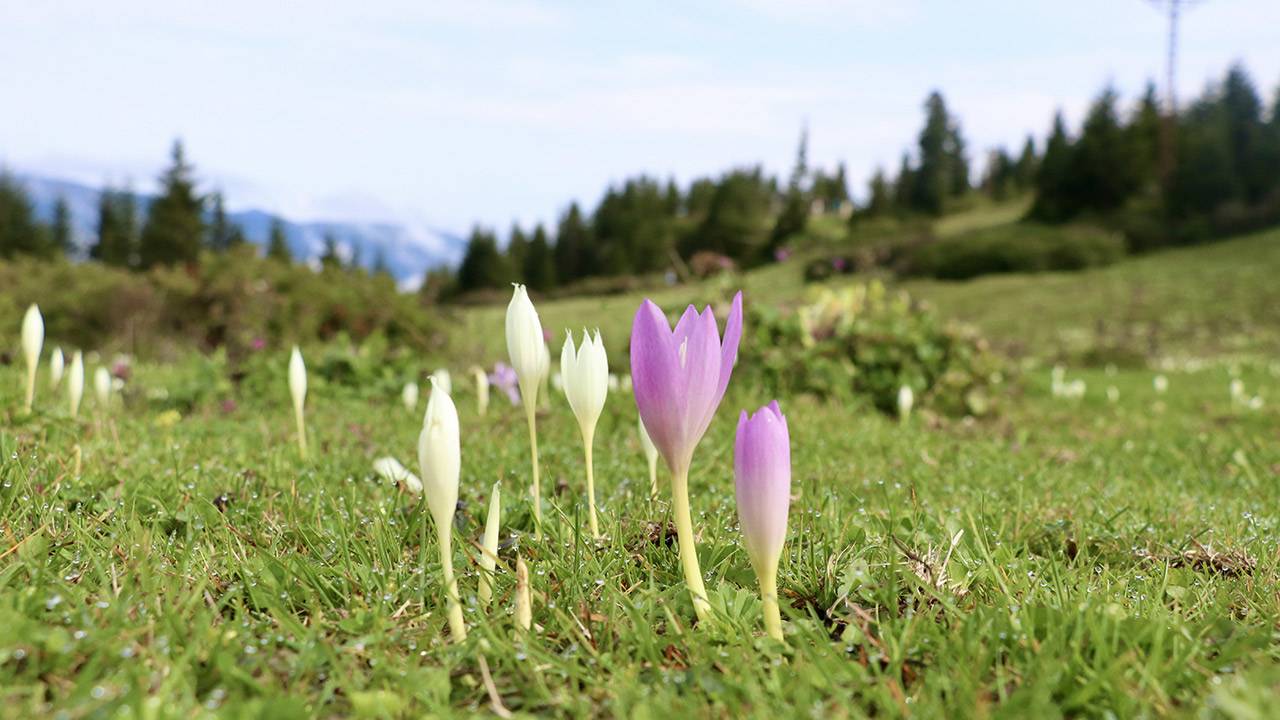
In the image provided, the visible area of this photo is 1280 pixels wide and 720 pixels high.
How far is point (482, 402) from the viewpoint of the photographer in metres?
5.09

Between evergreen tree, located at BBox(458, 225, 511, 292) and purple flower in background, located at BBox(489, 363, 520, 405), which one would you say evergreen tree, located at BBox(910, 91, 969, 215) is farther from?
purple flower in background, located at BBox(489, 363, 520, 405)

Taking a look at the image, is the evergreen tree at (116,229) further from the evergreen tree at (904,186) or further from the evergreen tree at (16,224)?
the evergreen tree at (904,186)

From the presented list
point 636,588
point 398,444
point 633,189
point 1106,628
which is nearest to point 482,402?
point 398,444

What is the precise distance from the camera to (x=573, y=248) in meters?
78.0

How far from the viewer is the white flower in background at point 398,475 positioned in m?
2.61

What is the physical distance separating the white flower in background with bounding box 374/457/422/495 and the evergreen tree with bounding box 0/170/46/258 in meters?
72.6

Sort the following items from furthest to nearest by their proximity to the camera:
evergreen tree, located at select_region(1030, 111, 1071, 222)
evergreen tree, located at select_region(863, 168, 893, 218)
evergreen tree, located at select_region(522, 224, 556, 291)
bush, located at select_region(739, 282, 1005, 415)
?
1. evergreen tree, located at select_region(522, 224, 556, 291)
2. evergreen tree, located at select_region(863, 168, 893, 218)
3. evergreen tree, located at select_region(1030, 111, 1071, 222)
4. bush, located at select_region(739, 282, 1005, 415)

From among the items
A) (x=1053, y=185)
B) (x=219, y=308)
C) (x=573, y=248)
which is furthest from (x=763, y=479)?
(x=573, y=248)

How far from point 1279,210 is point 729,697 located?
54.5m

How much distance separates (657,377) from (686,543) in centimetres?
34

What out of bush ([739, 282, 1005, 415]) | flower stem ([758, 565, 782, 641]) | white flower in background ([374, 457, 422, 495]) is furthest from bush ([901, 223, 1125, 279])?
flower stem ([758, 565, 782, 641])

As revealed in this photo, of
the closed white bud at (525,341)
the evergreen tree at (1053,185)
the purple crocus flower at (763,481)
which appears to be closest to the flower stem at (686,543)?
the purple crocus flower at (763,481)

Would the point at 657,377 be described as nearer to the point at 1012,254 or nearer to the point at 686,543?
the point at 686,543

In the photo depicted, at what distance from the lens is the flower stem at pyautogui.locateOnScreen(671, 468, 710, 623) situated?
1.58m
